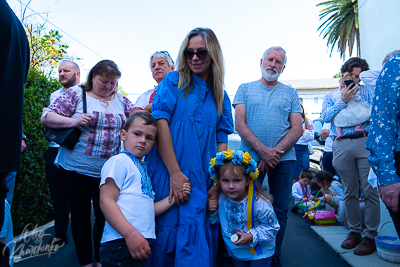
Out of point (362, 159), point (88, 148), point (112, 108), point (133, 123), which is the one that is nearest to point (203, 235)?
point (133, 123)

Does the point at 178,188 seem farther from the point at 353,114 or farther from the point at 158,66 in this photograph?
the point at 353,114

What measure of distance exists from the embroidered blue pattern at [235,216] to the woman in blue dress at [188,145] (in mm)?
289

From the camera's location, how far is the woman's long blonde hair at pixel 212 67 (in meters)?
2.10

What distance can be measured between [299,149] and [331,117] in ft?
8.38

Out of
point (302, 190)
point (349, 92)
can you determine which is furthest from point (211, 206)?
point (302, 190)

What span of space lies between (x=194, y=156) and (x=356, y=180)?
7.96 ft

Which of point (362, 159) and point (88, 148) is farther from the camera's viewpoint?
point (362, 159)

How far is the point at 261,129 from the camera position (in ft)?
10.00

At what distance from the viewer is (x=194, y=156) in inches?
78.2

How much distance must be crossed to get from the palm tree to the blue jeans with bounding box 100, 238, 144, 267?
726 inches

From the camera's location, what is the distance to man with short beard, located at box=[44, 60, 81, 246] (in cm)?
365

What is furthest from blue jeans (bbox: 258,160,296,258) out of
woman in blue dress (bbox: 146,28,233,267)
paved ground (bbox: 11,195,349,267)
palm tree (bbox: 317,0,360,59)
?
palm tree (bbox: 317,0,360,59)

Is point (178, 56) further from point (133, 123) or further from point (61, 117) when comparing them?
point (61, 117)

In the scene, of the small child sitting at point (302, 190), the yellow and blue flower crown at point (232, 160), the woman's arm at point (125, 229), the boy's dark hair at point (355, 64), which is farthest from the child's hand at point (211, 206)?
the small child sitting at point (302, 190)
